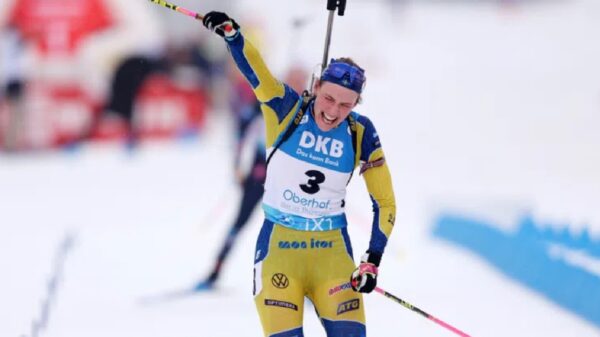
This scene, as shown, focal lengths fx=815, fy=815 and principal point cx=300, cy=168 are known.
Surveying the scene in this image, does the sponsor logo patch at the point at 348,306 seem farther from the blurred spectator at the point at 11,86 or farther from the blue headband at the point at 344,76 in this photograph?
the blurred spectator at the point at 11,86

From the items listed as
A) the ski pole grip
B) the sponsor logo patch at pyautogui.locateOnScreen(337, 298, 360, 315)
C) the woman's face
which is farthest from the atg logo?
the ski pole grip

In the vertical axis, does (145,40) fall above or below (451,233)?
above

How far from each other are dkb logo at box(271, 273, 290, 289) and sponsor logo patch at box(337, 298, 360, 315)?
0.93ft

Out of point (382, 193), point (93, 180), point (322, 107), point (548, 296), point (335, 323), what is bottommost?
point (93, 180)

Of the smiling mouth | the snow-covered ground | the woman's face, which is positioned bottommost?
the snow-covered ground

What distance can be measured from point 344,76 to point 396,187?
11218 mm

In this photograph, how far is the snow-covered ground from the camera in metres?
7.05

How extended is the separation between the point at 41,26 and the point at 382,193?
14.8 m

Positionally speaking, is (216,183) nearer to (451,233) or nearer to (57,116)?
(57,116)

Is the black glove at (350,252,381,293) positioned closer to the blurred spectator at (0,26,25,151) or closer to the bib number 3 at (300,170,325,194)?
the bib number 3 at (300,170,325,194)

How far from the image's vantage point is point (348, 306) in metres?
4.02

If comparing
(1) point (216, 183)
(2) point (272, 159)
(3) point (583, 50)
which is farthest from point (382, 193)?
(3) point (583, 50)

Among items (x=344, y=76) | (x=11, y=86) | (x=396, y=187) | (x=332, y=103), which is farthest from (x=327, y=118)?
(x=11, y=86)

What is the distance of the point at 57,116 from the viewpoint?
56.9 feet
